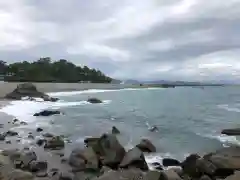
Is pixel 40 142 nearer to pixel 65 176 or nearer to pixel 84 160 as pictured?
pixel 84 160

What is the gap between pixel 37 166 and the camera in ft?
48.6

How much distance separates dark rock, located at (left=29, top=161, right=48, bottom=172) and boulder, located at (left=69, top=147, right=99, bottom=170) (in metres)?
1.29

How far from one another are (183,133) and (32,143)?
13.2 meters

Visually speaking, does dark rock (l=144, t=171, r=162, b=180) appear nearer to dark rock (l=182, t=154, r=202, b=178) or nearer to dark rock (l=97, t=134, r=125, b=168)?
dark rock (l=182, t=154, r=202, b=178)

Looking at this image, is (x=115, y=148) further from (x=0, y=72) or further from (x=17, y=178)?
(x=0, y=72)

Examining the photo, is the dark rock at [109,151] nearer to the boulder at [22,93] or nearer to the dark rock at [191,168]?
the dark rock at [191,168]

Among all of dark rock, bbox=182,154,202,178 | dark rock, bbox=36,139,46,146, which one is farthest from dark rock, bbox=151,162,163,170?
dark rock, bbox=36,139,46,146

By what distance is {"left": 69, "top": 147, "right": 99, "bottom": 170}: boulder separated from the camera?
14.5 m

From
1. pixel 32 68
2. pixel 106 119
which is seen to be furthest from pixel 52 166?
pixel 32 68

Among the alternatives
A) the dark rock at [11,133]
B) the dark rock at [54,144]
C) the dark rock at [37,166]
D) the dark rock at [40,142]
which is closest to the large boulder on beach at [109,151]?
the dark rock at [37,166]

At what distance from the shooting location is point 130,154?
15.1 meters

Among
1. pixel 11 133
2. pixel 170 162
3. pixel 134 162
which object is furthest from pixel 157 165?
pixel 11 133

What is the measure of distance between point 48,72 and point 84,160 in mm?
116570

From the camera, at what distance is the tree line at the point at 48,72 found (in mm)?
110812
